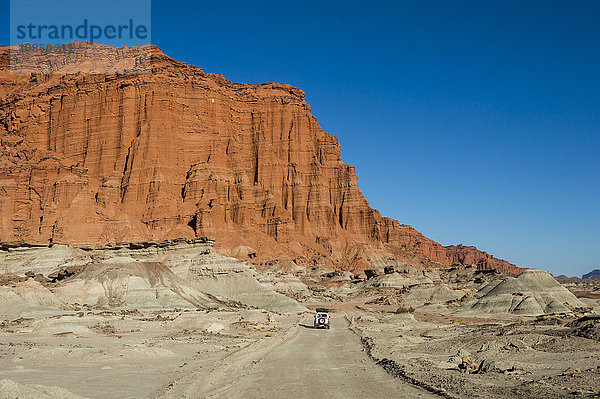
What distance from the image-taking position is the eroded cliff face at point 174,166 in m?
121

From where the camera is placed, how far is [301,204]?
158250mm

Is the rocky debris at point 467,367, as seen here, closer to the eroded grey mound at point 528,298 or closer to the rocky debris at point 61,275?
the eroded grey mound at point 528,298

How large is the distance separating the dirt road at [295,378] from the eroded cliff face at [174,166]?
9244 centimetres

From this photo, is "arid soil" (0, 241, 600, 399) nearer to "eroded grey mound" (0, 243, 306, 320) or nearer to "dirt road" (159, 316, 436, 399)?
"dirt road" (159, 316, 436, 399)

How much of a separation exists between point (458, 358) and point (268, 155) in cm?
14064

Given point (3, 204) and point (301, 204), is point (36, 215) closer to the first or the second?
point (3, 204)

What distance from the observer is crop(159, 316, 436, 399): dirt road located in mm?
15859

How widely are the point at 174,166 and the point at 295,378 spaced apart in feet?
422

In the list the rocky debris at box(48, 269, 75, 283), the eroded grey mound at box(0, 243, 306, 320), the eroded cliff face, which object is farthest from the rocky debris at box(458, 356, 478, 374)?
the eroded cliff face

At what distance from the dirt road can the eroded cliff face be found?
92441 millimetres

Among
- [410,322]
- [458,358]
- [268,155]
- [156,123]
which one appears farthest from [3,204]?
[458,358]

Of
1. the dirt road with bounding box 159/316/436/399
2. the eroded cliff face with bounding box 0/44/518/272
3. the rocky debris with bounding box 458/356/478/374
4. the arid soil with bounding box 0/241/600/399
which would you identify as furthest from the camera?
the eroded cliff face with bounding box 0/44/518/272

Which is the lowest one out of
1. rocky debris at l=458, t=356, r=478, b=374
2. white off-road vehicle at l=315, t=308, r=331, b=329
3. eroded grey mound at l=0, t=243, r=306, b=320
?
white off-road vehicle at l=315, t=308, r=331, b=329

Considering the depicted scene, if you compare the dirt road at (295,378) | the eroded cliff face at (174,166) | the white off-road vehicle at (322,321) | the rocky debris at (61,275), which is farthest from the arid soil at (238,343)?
the eroded cliff face at (174,166)
